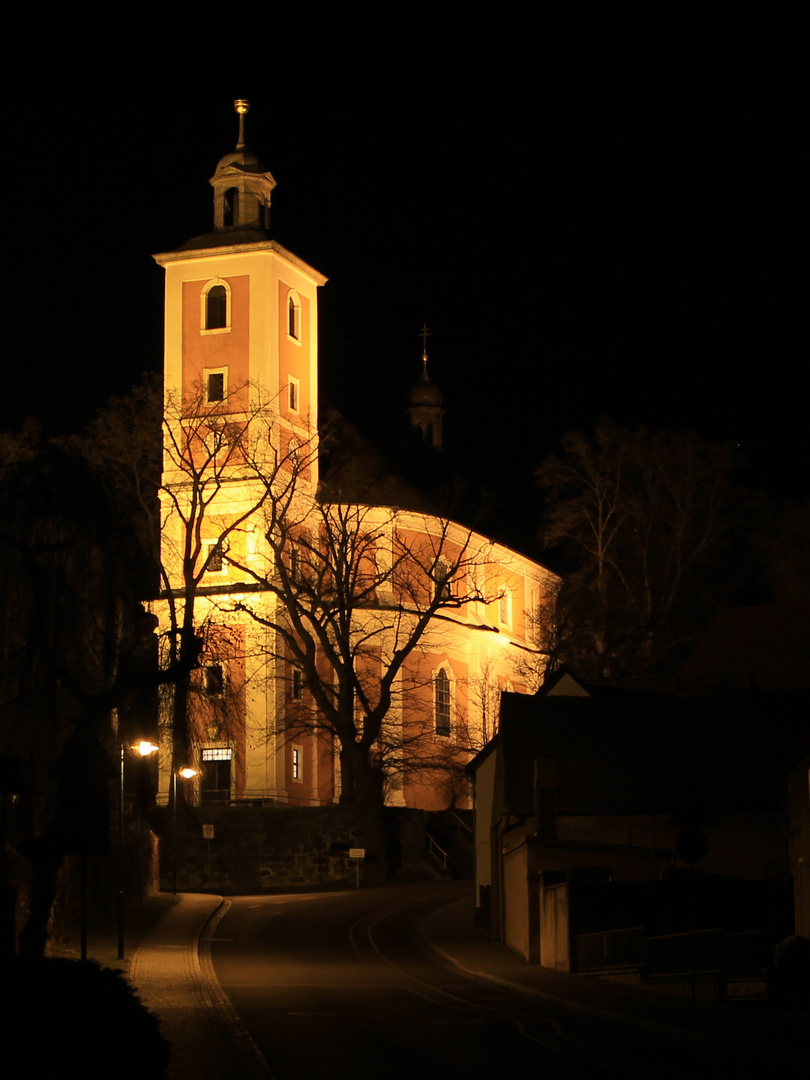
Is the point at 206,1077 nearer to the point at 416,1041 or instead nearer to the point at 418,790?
the point at 416,1041

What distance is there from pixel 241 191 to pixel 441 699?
66.8ft

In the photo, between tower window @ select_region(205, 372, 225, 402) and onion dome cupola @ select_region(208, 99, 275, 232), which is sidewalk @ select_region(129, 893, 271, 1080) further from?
onion dome cupola @ select_region(208, 99, 275, 232)

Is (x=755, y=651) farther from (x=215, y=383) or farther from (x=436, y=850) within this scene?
(x=215, y=383)

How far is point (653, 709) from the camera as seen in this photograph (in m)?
35.4

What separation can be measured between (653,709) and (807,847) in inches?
252

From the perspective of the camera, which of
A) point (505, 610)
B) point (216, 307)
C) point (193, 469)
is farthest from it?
point (505, 610)

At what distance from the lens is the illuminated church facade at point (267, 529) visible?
175 ft

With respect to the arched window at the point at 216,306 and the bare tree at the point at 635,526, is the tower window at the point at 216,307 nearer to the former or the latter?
the arched window at the point at 216,306

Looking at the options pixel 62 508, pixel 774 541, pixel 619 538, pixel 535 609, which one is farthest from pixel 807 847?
pixel 535 609

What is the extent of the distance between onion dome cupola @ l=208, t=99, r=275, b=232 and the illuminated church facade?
2.2 inches

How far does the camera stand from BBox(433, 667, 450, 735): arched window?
61.1 m

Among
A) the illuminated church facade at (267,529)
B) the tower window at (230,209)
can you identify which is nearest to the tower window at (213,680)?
the illuminated church facade at (267,529)

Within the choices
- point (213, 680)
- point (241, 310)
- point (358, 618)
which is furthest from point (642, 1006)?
point (241, 310)

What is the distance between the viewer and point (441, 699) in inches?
2435
